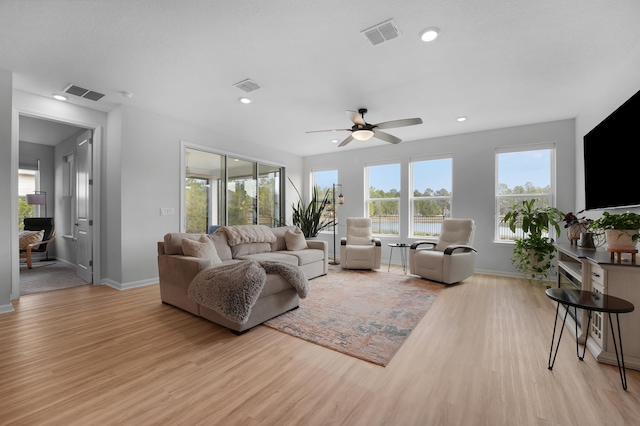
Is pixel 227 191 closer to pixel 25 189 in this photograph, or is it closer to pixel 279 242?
pixel 279 242

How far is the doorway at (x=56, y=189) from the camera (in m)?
4.67

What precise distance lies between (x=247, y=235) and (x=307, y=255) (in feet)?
3.36

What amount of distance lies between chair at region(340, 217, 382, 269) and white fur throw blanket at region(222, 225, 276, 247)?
4.80ft

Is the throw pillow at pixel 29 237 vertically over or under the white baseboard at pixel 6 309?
over

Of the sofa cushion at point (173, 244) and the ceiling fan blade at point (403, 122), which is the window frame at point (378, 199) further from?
the sofa cushion at point (173, 244)

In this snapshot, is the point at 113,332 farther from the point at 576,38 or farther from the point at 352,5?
the point at 576,38

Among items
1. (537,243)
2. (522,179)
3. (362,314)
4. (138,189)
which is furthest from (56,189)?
(522,179)

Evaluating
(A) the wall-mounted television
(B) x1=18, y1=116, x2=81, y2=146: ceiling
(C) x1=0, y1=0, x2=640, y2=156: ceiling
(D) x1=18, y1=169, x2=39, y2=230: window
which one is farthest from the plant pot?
(D) x1=18, y1=169, x2=39, y2=230: window

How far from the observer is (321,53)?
272cm

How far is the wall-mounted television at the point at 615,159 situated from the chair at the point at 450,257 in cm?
163

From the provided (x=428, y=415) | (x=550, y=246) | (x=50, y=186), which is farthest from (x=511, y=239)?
(x=50, y=186)

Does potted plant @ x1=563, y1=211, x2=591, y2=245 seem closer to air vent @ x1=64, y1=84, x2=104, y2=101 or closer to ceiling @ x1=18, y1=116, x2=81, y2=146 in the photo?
air vent @ x1=64, y1=84, x2=104, y2=101

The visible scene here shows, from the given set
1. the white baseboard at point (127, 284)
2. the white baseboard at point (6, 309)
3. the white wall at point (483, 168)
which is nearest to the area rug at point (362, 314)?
the white wall at point (483, 168)

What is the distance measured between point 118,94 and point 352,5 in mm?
3280
